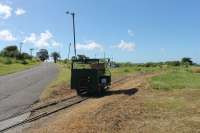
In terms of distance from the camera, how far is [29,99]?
22172 millimetres

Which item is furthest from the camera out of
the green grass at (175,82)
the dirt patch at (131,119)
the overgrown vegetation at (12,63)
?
the overgrown vegetation at (12,63)

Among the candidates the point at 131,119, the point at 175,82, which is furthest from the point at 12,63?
the point at 131,119

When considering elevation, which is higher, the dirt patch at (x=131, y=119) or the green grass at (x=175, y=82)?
the green grass at (x=175, y=82)

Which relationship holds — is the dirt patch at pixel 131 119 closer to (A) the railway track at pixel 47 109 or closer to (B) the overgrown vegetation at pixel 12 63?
(A) the railway track at pixel 47 109

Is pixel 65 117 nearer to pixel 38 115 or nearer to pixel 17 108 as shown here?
pixel 38 115

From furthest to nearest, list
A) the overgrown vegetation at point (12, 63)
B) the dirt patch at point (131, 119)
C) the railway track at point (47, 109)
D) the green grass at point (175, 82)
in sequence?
the overgrown vegetation at point (12, 63)
the green grass at point (175, 82)
the railway track at point (47, 109)
the dirt patch at point (131, 119)

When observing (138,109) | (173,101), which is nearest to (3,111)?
(138,109)

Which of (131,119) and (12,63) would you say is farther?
(12,63)

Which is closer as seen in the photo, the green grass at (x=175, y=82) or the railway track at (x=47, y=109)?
the railway track at (x=47, y=109)

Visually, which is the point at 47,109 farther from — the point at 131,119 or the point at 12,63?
the point at 12,63

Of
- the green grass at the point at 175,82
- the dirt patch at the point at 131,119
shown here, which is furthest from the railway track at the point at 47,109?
the green grass at the point at 175,82

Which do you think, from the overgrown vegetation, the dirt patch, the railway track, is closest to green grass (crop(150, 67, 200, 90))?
the railway track

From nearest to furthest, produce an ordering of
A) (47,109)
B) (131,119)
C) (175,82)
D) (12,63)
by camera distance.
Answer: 1. (131,119)
2. (47,109)
3. (175,82)
4. (12,63)

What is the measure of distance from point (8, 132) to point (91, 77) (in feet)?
34.4
